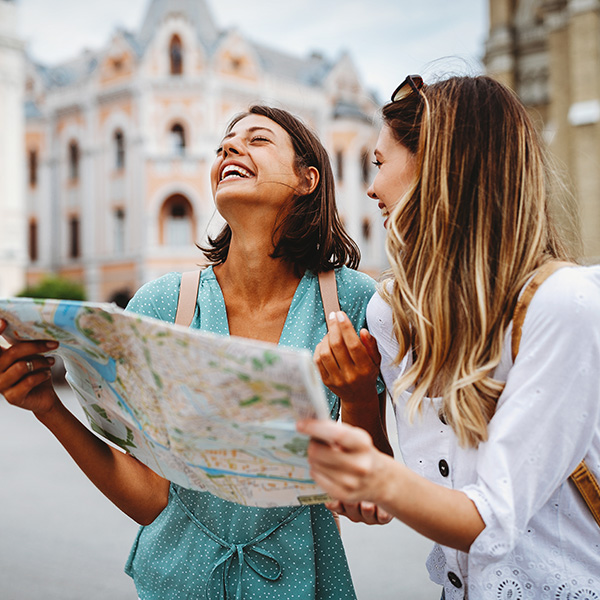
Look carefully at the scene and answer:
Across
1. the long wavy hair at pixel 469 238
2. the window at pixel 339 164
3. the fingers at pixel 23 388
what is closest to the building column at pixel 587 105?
the window at pixel 339 164

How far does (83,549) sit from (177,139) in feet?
69.0

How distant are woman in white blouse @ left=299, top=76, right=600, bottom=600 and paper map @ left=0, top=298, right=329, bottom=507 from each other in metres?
0.09

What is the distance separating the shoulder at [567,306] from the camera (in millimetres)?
1255

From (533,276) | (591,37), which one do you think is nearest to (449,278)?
(533,276)

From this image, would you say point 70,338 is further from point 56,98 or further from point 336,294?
point 56,98

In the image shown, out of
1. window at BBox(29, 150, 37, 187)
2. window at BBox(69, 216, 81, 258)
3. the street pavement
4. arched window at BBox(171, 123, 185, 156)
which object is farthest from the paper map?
window at BBox(29, 150, 37, 187)

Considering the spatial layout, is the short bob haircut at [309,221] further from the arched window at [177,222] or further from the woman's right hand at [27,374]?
the arched window at [177,222]

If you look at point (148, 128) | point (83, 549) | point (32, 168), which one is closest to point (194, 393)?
point (83, 549)

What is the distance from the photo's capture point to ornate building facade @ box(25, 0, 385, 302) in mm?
23891

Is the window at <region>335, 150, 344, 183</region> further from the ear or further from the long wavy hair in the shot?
the long wavy hair

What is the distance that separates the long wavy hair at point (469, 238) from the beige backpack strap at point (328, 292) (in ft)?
1.72

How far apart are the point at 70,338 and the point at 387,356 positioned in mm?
836

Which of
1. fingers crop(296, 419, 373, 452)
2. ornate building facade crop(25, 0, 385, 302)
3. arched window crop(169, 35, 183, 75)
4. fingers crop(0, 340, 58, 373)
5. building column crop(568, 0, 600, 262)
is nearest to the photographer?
fingers crop(296, 419, 373, 452)

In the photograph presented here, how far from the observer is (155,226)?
2389 centimetres
